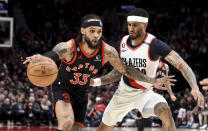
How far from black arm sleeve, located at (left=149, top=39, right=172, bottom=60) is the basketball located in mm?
1858

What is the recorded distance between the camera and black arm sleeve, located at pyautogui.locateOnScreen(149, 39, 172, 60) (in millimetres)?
5787

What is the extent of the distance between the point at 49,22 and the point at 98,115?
10635 mm

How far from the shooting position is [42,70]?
15.9ft

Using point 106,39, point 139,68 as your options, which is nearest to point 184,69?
point 139,68

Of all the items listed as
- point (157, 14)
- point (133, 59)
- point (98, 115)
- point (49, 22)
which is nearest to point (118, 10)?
point (157, 14)

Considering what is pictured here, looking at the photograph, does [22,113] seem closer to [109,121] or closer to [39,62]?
[109,121]

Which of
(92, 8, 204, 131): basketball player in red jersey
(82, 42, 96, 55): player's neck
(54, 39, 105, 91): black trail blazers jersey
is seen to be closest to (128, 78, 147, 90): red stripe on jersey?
(92, 8, 204, 131): basketball player in red jersey

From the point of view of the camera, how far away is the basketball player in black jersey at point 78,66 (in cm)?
526

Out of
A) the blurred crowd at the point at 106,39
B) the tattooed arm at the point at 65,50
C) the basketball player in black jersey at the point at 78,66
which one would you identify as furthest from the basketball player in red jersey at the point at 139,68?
the blurred crowd at the point at 106,39

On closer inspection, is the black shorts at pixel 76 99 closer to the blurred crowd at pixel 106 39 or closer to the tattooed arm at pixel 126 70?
the tattooed arm at pixel 126 70

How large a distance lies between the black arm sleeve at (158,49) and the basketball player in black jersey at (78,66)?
435mm

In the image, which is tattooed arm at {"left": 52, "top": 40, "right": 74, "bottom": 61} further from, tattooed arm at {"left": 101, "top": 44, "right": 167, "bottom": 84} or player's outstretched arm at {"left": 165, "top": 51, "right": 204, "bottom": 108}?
player's outstretched arm at {"left": 165, "top": 51, "right": 204, "bottom": 108}

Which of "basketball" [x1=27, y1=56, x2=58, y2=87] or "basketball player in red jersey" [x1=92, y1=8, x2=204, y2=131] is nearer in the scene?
"basketball" [x1=27, y1=56, x2=58, y2=87]

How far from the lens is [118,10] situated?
2514cm
